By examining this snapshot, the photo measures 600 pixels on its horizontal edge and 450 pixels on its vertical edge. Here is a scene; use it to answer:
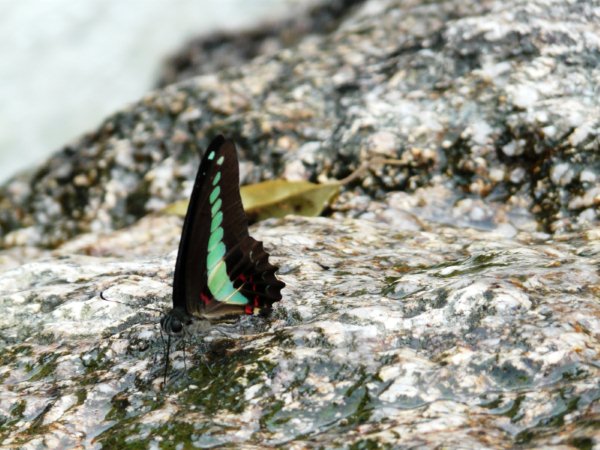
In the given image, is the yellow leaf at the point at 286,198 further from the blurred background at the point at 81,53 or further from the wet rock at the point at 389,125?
the blurred background at the point at 81,53

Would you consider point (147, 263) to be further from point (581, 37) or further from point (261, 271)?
point (581, 37)

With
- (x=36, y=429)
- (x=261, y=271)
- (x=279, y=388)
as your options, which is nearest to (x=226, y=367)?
(x=279, y=388)

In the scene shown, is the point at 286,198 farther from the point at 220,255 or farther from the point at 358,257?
the point at 220,255

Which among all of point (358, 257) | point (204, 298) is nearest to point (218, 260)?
point (204, 298)

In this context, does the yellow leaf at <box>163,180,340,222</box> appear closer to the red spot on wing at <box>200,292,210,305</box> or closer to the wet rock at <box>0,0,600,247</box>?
the wet rock at <box>0,0,600,247</box>

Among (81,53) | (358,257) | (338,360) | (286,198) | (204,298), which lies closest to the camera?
(338,360)

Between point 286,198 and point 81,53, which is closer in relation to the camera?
point 286,198

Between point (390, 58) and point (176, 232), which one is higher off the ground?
point (390, 58)
